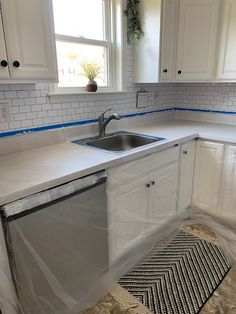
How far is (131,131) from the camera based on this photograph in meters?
2.24

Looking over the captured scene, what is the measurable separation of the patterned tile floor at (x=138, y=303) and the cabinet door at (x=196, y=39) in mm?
1823

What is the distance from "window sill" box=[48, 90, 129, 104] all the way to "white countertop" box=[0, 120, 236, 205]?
354 millimetres

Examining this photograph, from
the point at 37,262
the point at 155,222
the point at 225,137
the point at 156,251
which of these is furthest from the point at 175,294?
the point at 225,137

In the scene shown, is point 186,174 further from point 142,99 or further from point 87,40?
point 87,40

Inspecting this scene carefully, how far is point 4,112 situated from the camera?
1.55 metres

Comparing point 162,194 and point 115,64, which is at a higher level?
point 115,64

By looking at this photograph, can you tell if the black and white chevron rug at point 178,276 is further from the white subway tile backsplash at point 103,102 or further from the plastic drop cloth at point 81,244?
the white subway tile backsplash at point 103,102

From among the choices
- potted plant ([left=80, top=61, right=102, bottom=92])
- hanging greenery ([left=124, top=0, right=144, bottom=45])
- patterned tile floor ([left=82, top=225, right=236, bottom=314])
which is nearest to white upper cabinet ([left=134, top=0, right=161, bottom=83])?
hanging greenery ([left=124, top=0, right=144, bottom=45])

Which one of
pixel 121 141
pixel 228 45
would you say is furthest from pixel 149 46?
pixel 121 141

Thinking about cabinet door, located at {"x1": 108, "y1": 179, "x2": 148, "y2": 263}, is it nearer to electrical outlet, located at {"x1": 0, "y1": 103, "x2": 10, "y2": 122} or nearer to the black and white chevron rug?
the black and white chevron rug

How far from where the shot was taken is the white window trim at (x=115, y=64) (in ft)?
6.34

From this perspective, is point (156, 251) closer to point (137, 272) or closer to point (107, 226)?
point (137, 272)

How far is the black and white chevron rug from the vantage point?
154 cm

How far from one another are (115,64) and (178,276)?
75.1 inches
